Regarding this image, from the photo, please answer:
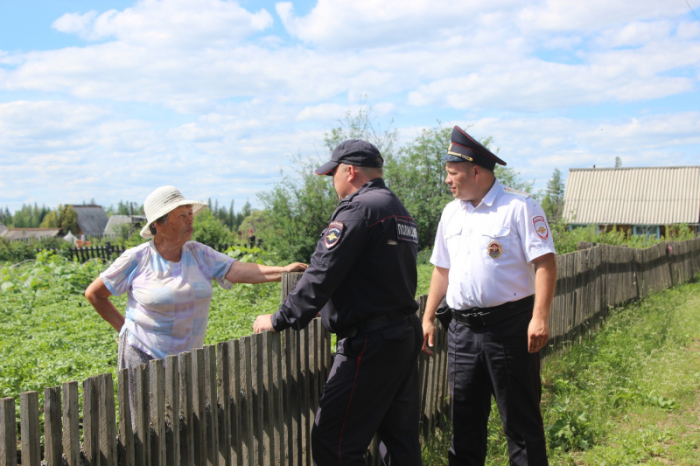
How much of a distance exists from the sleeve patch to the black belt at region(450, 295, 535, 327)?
69 cm

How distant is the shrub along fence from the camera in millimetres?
1862

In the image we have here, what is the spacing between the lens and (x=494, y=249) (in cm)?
320

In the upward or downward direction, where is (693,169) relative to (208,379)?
upward

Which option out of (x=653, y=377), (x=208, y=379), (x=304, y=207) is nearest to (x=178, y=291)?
(x=208, y=379)

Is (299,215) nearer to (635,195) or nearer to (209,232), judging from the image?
(209,232)

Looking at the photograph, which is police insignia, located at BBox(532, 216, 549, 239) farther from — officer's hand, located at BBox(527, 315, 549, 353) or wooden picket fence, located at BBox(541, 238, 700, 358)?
wooden picket fence, located at BBox(541, 238, 700, 358)

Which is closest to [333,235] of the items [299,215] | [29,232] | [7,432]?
[7,432]

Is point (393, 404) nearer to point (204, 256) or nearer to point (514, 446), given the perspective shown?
point (514, 446)

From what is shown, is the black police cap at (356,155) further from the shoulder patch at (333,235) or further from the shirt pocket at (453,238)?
the shirt pocket at (453,238)

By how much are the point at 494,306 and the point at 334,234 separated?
1.20m

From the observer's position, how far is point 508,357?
311 cm

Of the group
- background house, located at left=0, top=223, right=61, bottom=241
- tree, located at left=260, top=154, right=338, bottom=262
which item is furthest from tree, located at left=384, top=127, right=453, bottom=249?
background house, located at left=0, top=223, right=61, bottom=241

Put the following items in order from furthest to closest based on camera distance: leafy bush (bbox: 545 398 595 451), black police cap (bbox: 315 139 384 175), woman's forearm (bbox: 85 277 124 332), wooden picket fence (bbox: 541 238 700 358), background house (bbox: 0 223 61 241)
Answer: background house (bbox: 0 223 61 241) < wooden picket fence (bbox: 541 238 700 358) < leafy bush (bbox: 545 398 595 451) < woman's forearm (bbox: 85 277 124 332) < black police cap (bbox: 315 139 384 175)

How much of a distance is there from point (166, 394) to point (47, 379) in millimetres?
2785
